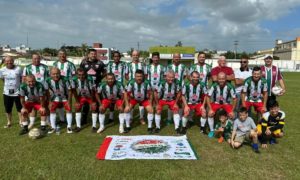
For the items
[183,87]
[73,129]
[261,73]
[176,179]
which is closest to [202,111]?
[183,87]

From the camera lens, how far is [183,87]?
6395mm

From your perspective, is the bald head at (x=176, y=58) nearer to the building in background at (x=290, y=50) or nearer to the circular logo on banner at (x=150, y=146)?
the circular logo on banner at (x=150, y=146)

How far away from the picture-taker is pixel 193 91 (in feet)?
20.8

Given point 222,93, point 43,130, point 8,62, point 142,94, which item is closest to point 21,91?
point 8,62

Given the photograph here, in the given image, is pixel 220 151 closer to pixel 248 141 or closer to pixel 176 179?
pixel 248 141

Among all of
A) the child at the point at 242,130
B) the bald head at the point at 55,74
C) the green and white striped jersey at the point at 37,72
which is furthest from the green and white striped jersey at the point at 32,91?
the child at the point at 242,130

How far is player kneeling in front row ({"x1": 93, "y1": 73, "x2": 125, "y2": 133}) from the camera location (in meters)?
6.26

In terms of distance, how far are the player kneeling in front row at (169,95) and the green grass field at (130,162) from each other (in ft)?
2.99

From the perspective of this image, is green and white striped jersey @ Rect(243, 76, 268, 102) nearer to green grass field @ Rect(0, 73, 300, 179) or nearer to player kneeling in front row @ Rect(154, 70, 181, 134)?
green grass field @ Rect(0, 73, 300, 179)

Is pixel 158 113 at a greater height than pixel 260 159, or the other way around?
pixel 158 113

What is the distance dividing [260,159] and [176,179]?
1748 mm

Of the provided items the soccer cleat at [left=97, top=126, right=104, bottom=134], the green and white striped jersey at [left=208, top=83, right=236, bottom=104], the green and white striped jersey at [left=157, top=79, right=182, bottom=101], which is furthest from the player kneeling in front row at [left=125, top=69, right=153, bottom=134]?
the green and white striped jersey at [left=208, top=83, right=236, bottom=104]

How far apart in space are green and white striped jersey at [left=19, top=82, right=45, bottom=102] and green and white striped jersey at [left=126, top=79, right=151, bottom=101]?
197 centimetres

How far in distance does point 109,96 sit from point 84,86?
2.09 ft
